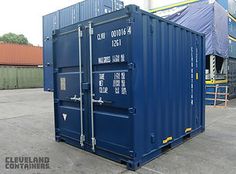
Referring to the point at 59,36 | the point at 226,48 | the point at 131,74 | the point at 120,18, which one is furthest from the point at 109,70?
the point at 226,48

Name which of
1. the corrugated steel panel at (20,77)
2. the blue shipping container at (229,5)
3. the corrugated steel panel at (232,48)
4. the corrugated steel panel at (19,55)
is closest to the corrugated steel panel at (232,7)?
the blue shipping container at (229,5)

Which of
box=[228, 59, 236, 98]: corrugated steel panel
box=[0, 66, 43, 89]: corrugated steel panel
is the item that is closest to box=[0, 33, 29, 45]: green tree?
box=[0, 66, 43, 89]: corrugated steel panel

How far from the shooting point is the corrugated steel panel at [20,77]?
28297mm

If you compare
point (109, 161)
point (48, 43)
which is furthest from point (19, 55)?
point (109, 161)

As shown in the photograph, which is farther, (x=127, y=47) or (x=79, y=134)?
(x=79, y=134)

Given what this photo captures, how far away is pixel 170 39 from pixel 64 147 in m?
3.10

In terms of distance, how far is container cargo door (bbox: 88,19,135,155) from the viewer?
12.4 feet

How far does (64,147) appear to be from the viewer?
4.93 metres

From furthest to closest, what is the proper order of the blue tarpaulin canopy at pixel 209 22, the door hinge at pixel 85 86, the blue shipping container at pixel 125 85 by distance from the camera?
the blue tarpaulin canopy at pixel 209 22, the door hinge at pixel 85 86, the blue shipping container at pixel 125 85

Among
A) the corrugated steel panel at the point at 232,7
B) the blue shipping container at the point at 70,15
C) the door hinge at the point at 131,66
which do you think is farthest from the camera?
the corrugated steel panel at the point at 232,7

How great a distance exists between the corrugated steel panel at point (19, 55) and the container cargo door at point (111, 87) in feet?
94.9

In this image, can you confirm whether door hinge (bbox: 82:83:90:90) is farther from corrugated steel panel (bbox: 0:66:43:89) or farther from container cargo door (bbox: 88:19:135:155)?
corrugated steel panel (bbox: 0:66:43:89)

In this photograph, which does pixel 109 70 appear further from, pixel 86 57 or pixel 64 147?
pixel 64 147

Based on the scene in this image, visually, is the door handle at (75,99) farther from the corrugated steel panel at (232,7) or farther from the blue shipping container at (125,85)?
the corrugated steel panel at (232,7)
